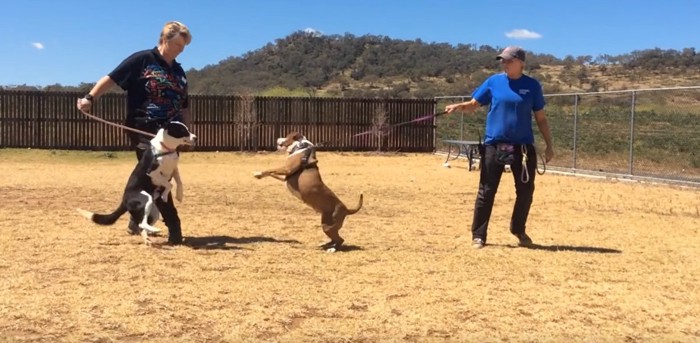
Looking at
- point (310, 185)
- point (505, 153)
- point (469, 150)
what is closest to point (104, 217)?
point (310, 185)

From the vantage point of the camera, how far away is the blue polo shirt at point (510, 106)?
6.93 metres

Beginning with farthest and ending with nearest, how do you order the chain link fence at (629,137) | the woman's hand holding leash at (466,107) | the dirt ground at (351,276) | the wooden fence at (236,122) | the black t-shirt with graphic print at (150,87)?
the wooden fence at (236,122), the chain link fence at (629,137), the woman's hand holding leash at (466,107), the black t-shirt with graphic print at (150,87), the dirt ground at (351,276)

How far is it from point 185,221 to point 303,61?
7258 centimetres

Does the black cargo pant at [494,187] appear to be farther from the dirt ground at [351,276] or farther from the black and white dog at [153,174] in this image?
the black and white dog at [153,174]

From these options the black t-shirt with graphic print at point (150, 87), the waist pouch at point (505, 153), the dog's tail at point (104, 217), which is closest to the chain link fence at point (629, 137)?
the waist pouch at point (505, 153)

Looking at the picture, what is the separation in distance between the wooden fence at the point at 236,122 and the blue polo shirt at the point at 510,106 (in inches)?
646

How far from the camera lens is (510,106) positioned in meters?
→ 6.93

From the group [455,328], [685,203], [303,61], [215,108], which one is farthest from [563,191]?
[303,61]

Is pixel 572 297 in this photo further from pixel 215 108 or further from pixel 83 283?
pixel 215 108

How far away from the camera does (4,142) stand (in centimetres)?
2341

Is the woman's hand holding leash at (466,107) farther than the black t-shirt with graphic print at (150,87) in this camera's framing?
Yes

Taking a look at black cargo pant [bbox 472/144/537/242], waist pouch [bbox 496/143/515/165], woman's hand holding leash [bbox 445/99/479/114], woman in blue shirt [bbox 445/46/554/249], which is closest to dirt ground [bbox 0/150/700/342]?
black cargo pant [bbox 472/144/537/242]

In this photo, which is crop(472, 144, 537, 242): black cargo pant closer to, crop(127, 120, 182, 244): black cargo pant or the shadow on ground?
the shadow on ground

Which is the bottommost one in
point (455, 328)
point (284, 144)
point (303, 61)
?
point (455, 328)
